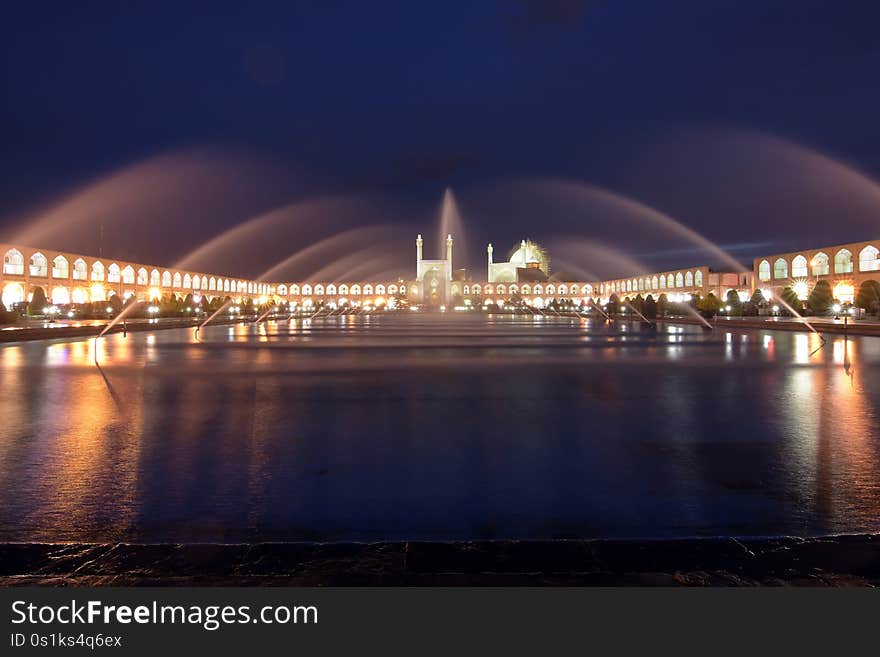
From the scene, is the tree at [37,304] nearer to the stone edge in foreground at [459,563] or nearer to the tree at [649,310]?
the tree at [649,310]

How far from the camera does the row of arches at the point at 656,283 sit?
92.9 m

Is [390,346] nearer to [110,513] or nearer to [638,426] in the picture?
[638,426]

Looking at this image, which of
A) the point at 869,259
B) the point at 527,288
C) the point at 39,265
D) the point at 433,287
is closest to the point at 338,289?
the point at 433,287

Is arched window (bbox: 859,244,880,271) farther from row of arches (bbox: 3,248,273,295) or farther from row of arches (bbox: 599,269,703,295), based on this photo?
row of arches (bbox: 3,248,273,295)

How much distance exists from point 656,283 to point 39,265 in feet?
268

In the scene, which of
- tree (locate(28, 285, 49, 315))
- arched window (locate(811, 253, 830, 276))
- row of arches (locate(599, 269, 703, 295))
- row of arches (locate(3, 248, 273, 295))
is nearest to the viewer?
tree (locate(28, 285, 49, 315))

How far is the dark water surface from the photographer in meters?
3.88

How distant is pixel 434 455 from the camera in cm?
558

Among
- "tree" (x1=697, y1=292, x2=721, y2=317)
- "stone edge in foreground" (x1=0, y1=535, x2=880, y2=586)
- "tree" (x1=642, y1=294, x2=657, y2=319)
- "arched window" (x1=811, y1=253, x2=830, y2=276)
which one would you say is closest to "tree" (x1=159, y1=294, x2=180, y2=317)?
"tree" (x1=642, y1=294, x2=657, y2=319)

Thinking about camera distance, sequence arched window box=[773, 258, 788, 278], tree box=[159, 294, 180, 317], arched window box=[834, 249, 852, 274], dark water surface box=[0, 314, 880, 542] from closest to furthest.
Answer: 1. dark water surface box=[0, 314, 880, 542]
2. tree box=[159, 294, 180, 317]
3. arched window box=[834, 249, 852, 274]
4. arched window box=[773, 258, 788, 278]

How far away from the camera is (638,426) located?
684 cm

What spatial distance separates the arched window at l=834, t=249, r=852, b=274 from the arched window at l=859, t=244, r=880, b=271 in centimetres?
175

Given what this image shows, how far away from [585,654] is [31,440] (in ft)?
17.7

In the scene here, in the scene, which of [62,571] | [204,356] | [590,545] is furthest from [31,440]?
[204,356]
